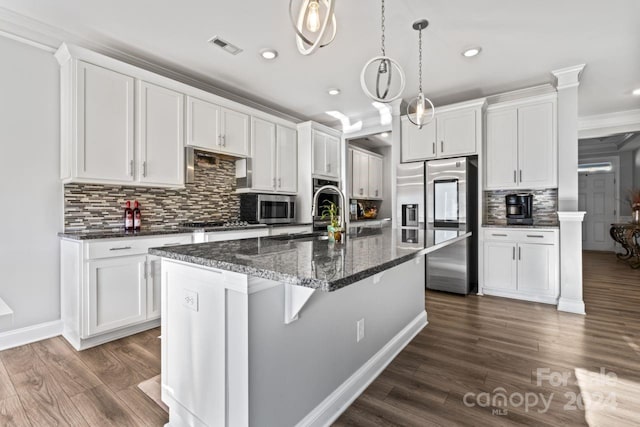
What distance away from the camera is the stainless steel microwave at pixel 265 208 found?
13.4ft

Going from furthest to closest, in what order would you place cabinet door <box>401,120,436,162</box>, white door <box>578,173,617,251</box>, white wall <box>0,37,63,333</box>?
white door <box>578,173,617,251</box> → cabinet door <box>401,120,436,162</box> → white wall <box>0,37,63,333</box>

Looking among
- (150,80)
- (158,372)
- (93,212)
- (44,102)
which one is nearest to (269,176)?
(150,80)

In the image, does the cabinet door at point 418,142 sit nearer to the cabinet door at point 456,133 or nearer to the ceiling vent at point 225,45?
the cabinet door at point 456,133

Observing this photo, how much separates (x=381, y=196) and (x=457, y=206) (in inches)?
121

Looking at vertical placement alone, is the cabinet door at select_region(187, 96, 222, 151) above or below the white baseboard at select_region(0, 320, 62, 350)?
above

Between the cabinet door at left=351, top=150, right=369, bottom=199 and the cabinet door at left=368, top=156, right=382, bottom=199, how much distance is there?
183 mm

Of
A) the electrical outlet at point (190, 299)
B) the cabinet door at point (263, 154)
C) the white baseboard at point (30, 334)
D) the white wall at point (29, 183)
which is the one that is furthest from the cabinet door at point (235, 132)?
the electrical outlet at point (190, 299)

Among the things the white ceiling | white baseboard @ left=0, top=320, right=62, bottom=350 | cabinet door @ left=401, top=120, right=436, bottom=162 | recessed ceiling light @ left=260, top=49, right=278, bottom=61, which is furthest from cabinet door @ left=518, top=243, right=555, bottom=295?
white baseboard @ left=0, top=320, right=62, bottom=350

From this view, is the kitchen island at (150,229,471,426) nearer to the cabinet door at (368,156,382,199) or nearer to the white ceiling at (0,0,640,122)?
the white ceiling at (0,0,640,122)

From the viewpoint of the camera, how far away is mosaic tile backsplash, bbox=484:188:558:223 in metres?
4.02

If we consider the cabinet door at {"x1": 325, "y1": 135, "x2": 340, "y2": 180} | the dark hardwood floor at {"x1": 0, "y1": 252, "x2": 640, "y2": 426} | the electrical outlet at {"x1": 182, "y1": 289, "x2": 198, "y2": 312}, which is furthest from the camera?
the cabinet door at {"x1": 325, "y1": 135, "x2": 340, "y2": 180}

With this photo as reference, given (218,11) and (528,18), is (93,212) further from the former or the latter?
(528,18)

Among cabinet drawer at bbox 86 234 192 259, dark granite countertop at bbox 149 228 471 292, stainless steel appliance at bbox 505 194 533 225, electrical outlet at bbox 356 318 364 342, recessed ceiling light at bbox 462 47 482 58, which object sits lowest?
electrical outlet at bbox 356 318 364 342

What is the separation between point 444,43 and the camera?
2.88 meters
